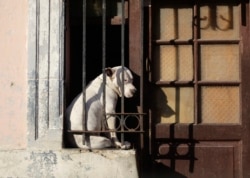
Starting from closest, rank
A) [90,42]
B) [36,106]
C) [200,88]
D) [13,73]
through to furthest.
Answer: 1. [36,106]
2. [13,73]
3. [200,88]
4. [90,42]

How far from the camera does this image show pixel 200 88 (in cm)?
704

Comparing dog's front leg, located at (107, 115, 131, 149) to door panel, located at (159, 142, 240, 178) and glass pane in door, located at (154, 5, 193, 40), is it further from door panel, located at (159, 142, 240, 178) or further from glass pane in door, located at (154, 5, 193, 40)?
glass pane in door, located at (154, 5, 193, 40)

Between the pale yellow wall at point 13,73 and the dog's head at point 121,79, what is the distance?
0.90 m

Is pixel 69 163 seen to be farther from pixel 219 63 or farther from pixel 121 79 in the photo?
pixel 219 63

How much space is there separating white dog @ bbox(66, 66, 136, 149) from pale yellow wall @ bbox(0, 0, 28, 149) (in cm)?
50

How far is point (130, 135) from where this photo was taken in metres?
7.07

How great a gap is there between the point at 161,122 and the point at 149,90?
1.20 ft

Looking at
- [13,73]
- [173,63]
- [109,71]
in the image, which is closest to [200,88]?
[173,63]

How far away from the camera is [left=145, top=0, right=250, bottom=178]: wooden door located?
22.8 feet

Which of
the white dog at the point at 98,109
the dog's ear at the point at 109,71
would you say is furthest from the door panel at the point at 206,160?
the dog's ear at the point at 109,71

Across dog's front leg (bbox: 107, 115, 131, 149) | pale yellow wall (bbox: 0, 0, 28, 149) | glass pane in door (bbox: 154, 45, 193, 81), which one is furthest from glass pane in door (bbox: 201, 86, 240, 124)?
pale yellow wall (bbox: 0, 0, 28, 149)

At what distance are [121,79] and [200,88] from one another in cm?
89

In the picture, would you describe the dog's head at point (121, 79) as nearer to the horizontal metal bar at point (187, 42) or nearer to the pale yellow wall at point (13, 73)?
the horizontal metal bar at point (187, 42)

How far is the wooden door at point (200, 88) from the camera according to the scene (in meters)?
6.95
